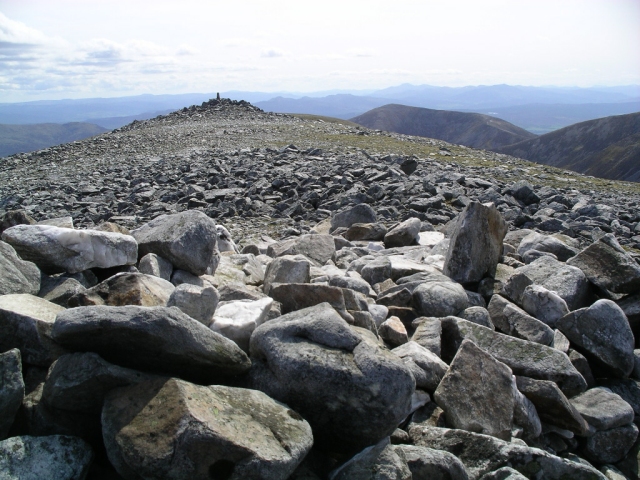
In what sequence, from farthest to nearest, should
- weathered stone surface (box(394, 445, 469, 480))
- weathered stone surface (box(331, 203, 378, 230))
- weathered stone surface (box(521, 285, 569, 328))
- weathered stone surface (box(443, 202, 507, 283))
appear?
weathered stone surface (box(331, 203, 378, 230))
weathered stone surface (box(443, 202, 507, 283))
weathered stone surface (box(521, 285, 569, 328))
weathered stone surface (box(394, 445, 469, 480))

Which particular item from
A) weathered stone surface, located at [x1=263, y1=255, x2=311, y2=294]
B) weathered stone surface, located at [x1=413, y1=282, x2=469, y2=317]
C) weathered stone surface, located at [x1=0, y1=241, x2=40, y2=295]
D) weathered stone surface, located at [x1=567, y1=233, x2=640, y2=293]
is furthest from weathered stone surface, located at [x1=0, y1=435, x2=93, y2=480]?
weathered stone surface, located at [x1=567, y1=233, x2=640, y2=293]

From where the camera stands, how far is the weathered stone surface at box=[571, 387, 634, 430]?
6.44 metres

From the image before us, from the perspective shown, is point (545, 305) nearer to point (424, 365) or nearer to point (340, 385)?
point (424, 365)

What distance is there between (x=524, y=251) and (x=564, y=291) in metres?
3.13

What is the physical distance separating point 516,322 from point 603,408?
168 centimetres

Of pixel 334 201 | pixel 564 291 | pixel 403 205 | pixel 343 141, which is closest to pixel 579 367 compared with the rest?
pixel 564 291

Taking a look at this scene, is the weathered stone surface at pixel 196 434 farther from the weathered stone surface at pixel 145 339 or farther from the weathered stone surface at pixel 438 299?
the weathered stone surface at pixel 438 299

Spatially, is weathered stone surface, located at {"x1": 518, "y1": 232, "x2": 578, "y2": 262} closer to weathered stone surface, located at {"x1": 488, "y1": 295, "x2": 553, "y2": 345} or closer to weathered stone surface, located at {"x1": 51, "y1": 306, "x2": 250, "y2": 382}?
weathered stone surface, located at {"x1": 488, "y1": 295, "x2": 553, "y2": 345}

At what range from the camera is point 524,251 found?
11648 mm

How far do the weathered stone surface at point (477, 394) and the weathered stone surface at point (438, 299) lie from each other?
185 cm

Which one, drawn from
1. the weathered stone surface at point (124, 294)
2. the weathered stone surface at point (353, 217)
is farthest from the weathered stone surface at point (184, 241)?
the weathered stone surface at point (353, 217)

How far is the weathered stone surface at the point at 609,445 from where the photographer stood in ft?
20.9

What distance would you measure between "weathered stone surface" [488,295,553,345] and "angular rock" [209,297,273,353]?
411 cm

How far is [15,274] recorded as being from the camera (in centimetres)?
600
